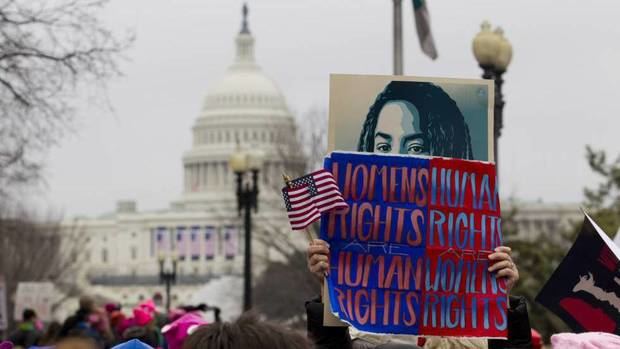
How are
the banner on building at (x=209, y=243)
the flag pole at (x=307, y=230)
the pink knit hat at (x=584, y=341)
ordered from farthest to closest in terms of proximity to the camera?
the banner on building at (x=209, y=243)
the flag pole at (x=307, y=230)
the pink knit hat at (x=584, y=341)

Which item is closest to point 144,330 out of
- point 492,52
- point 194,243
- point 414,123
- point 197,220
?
point 414,123

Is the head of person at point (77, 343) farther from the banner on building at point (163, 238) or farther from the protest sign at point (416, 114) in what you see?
the banner on building at point (163, 238)

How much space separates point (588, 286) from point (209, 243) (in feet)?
547

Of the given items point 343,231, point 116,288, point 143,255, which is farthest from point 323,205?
point 143,255

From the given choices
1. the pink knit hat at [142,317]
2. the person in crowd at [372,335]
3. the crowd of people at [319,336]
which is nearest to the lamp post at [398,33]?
the pink knit hat at [142,317]

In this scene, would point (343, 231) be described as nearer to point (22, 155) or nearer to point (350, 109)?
point (350, 109)

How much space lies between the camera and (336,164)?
658 centimetres

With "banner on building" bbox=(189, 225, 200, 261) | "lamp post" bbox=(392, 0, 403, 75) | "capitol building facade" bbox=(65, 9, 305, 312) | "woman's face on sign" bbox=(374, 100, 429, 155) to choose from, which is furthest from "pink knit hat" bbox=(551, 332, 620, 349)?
"banner on building" bbox=(189, 225, 200, 261)

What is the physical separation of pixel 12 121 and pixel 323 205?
44.3 feet

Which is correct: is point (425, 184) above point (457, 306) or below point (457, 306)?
→ above

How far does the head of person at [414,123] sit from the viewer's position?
6.85 m

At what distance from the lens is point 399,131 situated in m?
6.86

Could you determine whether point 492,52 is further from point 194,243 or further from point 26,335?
point 194,243

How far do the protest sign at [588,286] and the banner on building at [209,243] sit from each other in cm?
16396
